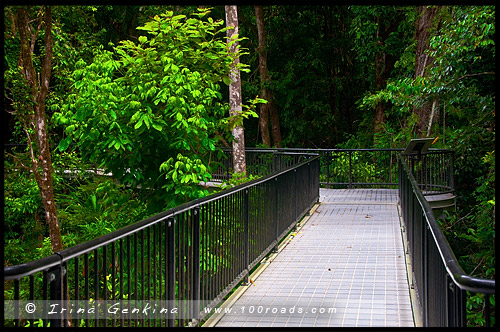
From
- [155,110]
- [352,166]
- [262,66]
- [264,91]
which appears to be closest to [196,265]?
[155,110]

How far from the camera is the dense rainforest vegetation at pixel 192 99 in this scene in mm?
10453

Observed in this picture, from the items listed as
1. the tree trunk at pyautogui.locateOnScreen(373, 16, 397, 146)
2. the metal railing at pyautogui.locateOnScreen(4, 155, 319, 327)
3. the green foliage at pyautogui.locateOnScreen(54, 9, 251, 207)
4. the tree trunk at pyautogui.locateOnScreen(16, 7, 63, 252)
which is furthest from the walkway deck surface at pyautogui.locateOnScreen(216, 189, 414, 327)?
the tree trunk at pyautogui.locateOnScreen(373, 16, 397, 146)

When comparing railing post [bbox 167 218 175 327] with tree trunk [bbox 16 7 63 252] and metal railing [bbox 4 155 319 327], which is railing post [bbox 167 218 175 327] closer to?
metal railing [bbox 4 155 319 327]

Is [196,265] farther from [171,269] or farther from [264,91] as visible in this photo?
[264,91]

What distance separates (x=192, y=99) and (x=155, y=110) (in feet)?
2.31

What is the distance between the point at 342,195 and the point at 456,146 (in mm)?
3955

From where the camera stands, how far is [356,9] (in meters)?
25.8

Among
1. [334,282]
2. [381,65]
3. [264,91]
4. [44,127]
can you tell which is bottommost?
[334,282]

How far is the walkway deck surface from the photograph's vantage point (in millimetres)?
6430

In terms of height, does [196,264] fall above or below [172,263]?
below

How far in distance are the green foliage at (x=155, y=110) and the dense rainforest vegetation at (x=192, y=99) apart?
0.03m

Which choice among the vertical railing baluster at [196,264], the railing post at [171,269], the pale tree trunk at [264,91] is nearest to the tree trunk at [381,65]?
the pale tree trunk at [264,91]

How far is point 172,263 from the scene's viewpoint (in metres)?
5.27

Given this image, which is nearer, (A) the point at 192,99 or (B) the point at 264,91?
(A) the point at 192,99
